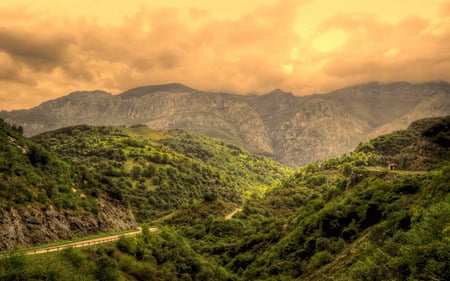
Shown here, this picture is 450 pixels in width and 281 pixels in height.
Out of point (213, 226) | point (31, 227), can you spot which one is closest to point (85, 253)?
point (31, 227)

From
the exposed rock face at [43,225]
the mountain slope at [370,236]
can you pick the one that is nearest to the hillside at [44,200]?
the exposed rock face at [43,225]

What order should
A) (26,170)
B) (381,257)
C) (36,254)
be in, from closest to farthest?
(381,257)
(36,254)
(26,170)

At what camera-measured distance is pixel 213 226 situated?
522ft

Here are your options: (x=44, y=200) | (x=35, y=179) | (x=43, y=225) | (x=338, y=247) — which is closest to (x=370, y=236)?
(x=338, y=247)

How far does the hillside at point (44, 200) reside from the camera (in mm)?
69000

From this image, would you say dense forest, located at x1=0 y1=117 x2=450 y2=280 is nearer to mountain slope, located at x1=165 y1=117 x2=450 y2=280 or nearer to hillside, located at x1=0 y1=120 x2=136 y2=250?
mountain slope, located at x1=165 y1=117 x2=450 y2=280

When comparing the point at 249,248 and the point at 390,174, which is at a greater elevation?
the point at 390,174

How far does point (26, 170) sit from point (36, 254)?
30449mm

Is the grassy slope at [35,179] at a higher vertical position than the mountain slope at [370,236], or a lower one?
higher

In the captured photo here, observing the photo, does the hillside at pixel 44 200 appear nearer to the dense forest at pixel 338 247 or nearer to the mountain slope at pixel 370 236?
the dense forest at pixel 338 247

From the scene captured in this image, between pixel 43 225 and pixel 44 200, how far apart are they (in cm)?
696

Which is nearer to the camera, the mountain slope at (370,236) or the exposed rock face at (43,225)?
the mountain slope at (370,236)

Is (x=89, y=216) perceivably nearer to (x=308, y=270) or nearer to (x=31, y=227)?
(x=31, y=227)

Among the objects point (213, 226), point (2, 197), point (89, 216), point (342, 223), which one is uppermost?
point (2, 197)
